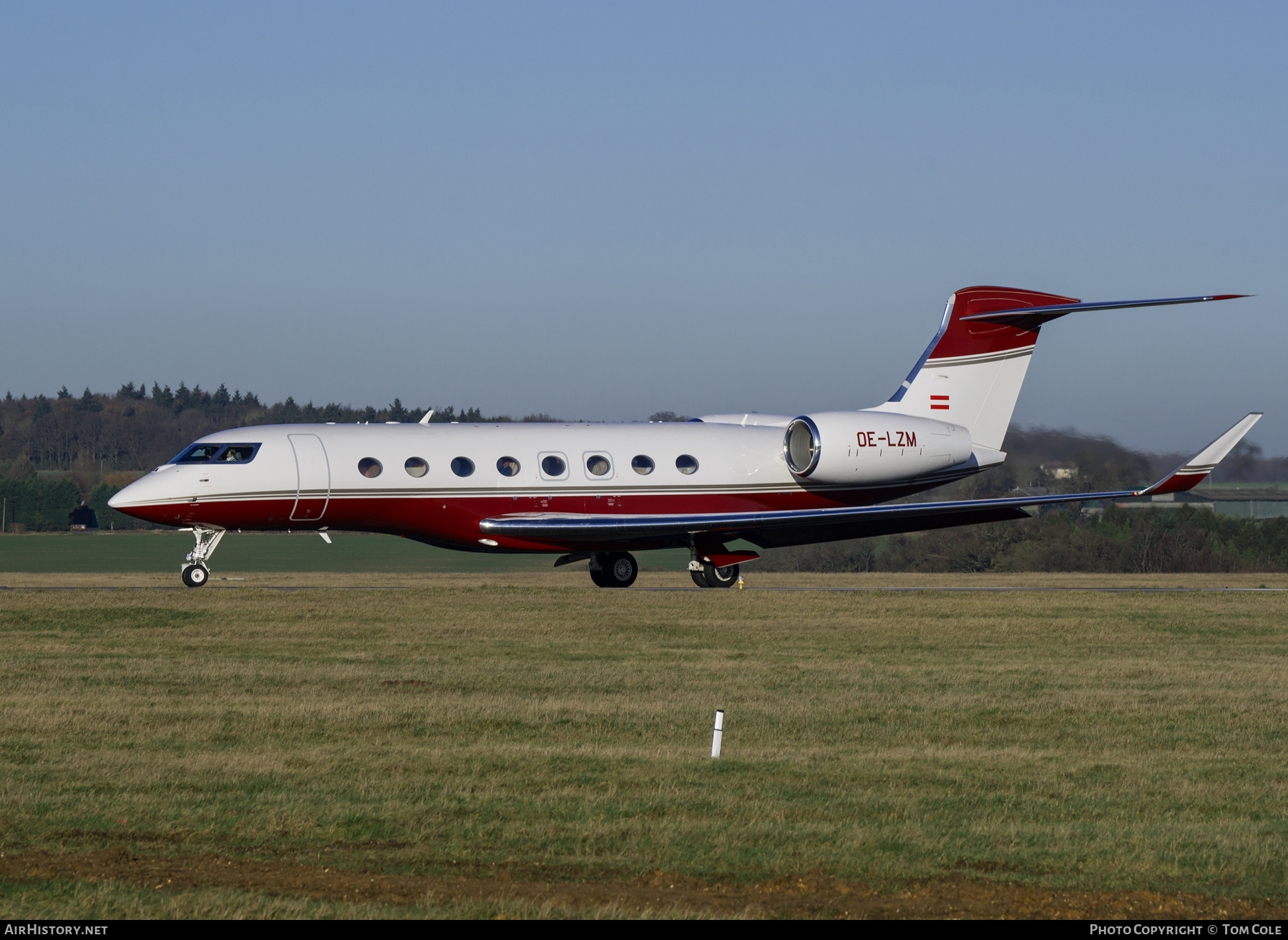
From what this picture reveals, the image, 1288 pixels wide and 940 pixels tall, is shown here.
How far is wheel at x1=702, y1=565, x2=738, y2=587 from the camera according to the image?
3238 centimetres

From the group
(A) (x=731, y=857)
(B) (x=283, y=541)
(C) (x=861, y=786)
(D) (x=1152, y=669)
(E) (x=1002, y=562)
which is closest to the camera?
(A) (x=731, y=857)

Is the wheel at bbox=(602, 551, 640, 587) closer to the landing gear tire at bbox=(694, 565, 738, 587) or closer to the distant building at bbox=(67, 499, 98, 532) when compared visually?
the landing gear tire at bbox=(694, 565, 738, 587)

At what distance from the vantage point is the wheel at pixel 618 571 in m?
32.5

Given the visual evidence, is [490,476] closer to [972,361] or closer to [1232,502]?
[972,361]

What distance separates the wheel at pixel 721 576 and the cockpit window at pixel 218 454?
10211 mm

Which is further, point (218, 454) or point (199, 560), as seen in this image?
point (199, 560)

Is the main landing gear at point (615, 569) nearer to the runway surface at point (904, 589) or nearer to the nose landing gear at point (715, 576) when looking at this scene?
the runway surface at point (904, 589)

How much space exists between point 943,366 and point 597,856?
26.0 metres

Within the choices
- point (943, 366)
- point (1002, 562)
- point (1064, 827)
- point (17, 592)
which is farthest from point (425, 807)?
point (1002, 562)

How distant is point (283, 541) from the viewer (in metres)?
Answer: 95.6

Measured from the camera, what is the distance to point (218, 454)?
28.8 metres

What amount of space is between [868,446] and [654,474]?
4801mm

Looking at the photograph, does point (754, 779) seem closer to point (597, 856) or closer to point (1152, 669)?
point (597, 856)

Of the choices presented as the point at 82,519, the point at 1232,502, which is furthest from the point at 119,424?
the point at 1232,502
